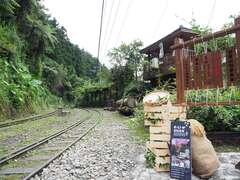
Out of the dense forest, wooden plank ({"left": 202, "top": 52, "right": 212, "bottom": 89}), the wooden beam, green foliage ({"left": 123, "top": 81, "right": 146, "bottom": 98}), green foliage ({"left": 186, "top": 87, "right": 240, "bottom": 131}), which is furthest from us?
green foliage ({"left": 123, "top": 81, "right": 146, "bottom": 98})

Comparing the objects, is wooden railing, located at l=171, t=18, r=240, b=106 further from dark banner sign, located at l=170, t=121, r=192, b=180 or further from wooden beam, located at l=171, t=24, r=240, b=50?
dark banner sign, located at l=170, t=121, r=192, b=180

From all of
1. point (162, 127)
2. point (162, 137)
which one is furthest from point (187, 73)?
point (162, 137)

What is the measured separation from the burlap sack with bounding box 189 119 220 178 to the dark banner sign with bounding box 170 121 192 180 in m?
0.48

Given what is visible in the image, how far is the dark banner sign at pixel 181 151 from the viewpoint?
418cm

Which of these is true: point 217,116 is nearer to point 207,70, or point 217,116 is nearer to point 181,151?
point 207,70

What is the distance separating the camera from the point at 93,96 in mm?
41656

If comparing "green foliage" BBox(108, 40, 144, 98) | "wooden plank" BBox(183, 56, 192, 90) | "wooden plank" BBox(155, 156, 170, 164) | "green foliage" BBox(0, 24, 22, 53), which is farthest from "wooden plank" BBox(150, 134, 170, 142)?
"green foliage" BBox(108, 40, 144, 98)

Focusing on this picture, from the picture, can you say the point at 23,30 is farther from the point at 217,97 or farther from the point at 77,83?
the point at 77,83

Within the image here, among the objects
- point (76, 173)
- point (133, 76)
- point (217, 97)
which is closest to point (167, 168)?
point (217, 97)

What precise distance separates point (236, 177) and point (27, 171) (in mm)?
3597

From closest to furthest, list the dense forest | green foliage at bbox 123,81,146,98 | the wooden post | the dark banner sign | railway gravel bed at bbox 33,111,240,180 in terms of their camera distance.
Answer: the dark banner sign < railway gravel bed at bbox 33,111,240,180 < the wooden post < the dense forest < green foliage at bbox 123,81,146,98

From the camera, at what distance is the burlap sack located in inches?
178

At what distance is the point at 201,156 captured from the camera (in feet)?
15.1

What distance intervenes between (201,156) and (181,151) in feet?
1.71
